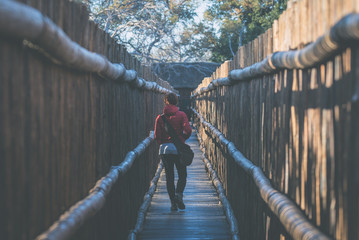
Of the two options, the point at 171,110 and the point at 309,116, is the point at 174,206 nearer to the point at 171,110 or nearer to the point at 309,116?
the point at 171,110

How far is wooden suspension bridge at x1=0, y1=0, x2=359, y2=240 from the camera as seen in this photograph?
1866 millimetres

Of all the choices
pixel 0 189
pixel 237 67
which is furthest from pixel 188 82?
pixel 0 189

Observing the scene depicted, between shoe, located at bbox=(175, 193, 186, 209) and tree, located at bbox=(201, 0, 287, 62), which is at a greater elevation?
tree, located at bbox=(201, 0, 287, 62)

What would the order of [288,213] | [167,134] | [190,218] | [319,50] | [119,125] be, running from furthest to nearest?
[167,134] → [190,218] → [119,125] → [288,213] → [319,50]

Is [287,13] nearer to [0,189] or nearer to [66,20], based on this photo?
[66,20]

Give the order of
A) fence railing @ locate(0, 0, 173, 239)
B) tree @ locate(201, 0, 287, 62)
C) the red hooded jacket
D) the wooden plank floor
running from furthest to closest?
1. tree @ locate(201, 0, 287, 62)
2. the red hooded jacket
3. the wooden plank floor
4. fence railing @ locate(0, 0, 173, 239)

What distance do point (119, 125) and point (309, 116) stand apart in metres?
2.50

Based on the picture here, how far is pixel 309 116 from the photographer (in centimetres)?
253

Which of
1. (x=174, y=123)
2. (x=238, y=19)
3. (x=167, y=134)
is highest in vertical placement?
(x=238, y=19)

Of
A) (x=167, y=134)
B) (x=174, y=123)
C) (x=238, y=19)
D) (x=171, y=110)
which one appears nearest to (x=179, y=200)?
(x=167, y=134)

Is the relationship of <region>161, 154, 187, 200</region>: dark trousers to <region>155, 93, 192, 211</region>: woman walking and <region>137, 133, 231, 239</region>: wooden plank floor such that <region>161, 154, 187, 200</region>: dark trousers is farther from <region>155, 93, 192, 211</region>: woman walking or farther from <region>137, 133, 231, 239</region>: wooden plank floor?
<region>137, 133, 231, 239</region>: wooden plank floor

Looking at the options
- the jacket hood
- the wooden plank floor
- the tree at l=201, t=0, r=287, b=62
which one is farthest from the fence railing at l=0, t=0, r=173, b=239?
the tree at l=201, t=0, r=287, b=62

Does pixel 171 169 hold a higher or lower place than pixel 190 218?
higher

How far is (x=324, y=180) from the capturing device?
7.45 ft
